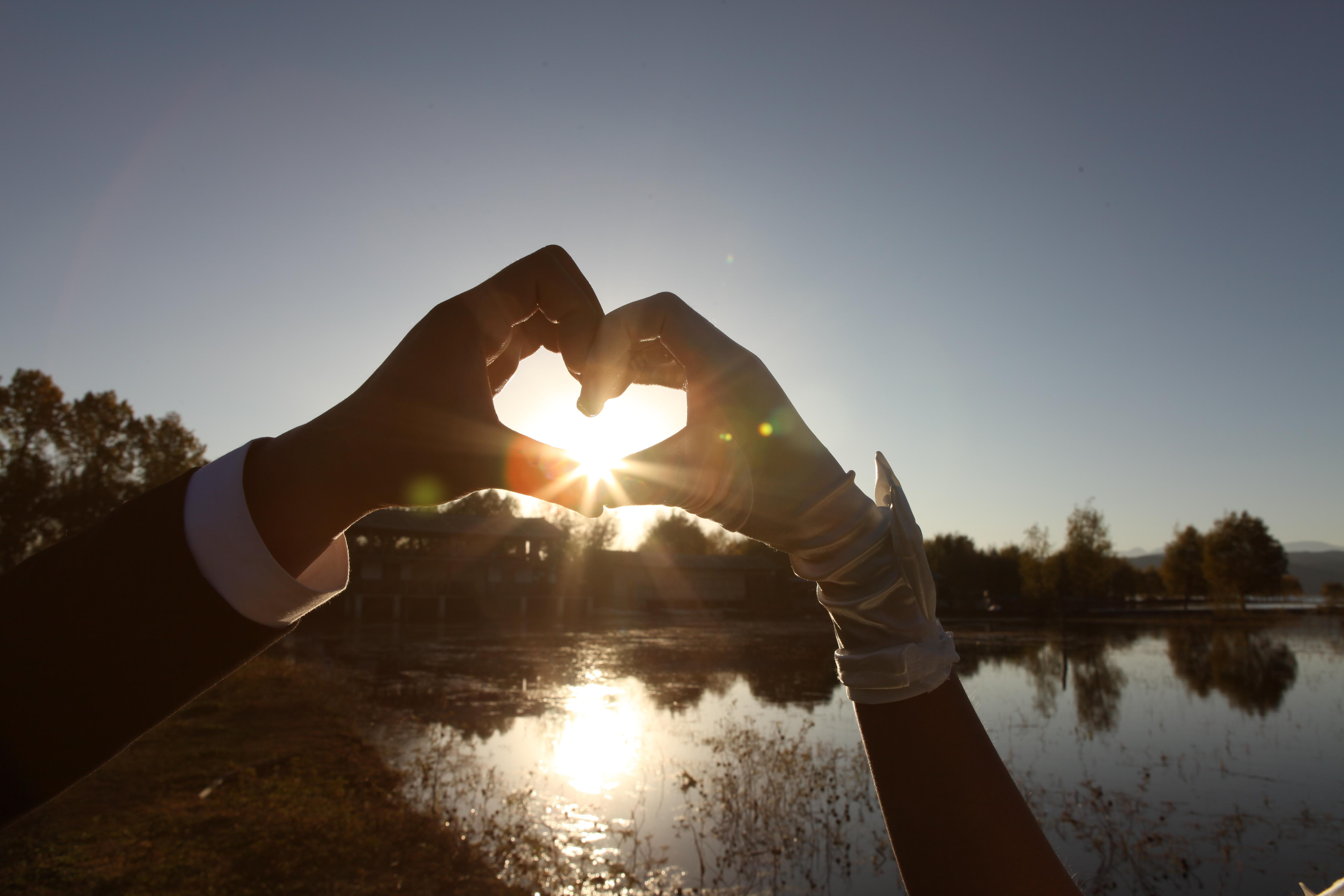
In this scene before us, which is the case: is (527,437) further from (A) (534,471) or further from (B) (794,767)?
(B) (794,767)

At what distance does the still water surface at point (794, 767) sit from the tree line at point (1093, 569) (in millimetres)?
35795

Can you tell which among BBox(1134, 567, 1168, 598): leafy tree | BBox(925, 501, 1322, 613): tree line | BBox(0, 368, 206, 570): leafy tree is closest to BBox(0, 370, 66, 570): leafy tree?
BBox(0, 368, 206, 570): leafy tree

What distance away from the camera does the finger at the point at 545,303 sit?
99 centimetres

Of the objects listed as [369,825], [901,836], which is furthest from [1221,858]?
[901,836]

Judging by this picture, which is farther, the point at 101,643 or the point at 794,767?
the point at 794,767

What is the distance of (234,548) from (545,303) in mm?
638

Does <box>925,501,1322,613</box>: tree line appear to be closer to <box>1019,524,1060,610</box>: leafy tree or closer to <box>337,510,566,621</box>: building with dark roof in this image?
<box>1019,524,1060,610</box>: leafy tree

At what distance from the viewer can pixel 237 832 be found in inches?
281

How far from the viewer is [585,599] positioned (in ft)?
171

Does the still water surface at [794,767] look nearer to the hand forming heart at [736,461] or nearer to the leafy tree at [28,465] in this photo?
the hand forming heart at [736,461]

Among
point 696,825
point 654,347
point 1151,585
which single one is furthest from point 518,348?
point 1151,585

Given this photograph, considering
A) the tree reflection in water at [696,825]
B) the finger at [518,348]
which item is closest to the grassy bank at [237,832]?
the tree reflection in water at [696,825]

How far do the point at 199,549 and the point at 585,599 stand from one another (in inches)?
2094

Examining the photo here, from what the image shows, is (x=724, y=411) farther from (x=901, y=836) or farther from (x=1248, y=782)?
(x=1248, y=782)
